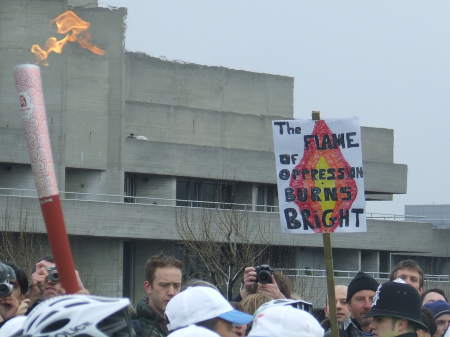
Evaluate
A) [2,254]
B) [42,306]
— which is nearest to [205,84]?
[2,254]

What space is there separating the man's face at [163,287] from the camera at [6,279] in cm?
95

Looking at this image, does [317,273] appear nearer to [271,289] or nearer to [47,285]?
[271,289]

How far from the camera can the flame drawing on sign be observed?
11.9 m

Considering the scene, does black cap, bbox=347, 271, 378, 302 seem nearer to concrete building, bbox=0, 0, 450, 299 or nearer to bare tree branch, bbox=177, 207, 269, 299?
bare tree branch, bbox=177, 207, 269, 299

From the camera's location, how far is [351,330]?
10.3 meters

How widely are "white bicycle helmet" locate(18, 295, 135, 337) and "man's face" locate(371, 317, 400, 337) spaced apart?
9.58 ft

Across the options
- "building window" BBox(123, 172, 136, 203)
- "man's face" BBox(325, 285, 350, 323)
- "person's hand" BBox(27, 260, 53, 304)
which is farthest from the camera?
"building window" BBox(123, 172, 136, 203)

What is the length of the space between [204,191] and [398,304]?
174 ft

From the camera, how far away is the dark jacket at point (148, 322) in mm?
8727

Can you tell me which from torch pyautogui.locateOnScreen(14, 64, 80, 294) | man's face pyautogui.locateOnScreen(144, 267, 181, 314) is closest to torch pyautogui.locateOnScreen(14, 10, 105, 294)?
torch pyautogui.locateOnScreen(14, 64, 80, 294)

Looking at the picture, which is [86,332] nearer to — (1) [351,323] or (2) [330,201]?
(1) [351,323]

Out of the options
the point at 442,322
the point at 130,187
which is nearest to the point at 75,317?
the point at 442,322

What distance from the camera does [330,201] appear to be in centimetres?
1201

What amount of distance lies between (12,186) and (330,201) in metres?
41.0
